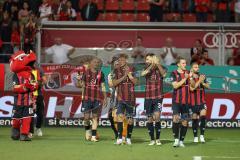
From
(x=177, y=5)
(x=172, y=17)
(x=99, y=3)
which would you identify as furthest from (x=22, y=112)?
(x=177, y=5)

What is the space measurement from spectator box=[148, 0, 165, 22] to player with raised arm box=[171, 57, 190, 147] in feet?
32.8

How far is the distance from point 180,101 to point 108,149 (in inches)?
85.0

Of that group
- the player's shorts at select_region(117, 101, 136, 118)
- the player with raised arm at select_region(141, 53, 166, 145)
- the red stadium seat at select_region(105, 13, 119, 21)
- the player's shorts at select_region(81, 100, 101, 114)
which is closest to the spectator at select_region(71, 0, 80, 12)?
the red stadium seat at select_region(105, 13, 119, 21)

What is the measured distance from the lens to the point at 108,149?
1526cm

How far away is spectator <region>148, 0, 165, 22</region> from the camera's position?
25828 millimetres

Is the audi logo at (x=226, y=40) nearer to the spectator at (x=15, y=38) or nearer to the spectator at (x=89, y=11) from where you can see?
the spectator at (x=89, y=11)

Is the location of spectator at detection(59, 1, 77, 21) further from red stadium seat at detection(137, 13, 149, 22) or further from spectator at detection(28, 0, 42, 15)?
red stadium seat at detection(137, 13, 149, 22)

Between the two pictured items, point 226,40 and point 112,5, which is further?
point 112,5

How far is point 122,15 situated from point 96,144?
12.0 m

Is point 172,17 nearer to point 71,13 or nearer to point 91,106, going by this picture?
point 71,13

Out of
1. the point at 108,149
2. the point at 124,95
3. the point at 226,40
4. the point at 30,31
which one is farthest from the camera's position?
the point at 226,40

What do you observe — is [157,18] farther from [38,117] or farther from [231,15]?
[38,117]

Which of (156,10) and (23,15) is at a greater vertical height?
(156,10)

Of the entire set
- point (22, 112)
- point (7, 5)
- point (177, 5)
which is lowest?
point (22, 112)
